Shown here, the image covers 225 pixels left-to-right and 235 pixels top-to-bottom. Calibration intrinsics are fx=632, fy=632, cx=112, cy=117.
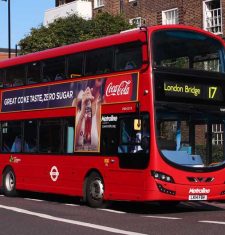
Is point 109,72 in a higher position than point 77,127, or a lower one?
higher

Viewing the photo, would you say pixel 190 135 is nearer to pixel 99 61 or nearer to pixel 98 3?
pixel 99 61

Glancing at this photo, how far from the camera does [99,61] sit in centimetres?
1600

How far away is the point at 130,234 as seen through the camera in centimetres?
1059

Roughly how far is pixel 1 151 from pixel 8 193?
1386 millimetres

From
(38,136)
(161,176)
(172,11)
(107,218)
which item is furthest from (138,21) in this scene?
(107,218)

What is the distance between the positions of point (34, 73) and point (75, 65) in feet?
7.28

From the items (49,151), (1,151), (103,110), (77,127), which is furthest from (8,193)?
(103,110)

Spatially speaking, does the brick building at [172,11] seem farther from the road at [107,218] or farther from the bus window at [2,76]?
the road at [107,218]

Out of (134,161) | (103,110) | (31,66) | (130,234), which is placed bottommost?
(130,234)

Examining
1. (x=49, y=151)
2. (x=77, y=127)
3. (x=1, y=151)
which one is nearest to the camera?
(x=77, y=127)

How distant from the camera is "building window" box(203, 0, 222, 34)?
31.3 meters

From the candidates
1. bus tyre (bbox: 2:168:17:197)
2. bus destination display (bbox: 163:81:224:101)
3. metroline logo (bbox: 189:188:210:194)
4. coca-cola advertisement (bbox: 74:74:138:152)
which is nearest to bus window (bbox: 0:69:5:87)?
bus tyre (bbox: 2:168:17:197)

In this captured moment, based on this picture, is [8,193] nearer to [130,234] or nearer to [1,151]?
[1,151]

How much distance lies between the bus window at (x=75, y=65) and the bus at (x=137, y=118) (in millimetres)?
26
